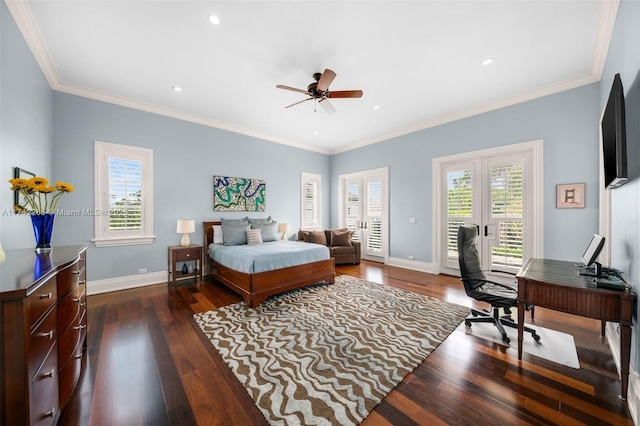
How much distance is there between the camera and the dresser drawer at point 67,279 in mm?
1466

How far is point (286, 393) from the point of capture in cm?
→ 167

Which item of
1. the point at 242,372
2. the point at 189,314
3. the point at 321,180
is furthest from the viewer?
the point at 321,180

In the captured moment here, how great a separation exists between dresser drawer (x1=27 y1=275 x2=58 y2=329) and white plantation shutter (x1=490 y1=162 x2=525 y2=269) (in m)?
5.14

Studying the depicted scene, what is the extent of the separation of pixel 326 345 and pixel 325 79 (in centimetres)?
282

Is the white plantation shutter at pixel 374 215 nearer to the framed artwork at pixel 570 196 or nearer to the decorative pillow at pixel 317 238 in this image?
the decorative pillow at pixel 317 238

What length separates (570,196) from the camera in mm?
3320

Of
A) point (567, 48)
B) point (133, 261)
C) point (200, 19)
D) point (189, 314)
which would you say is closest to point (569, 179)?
point (567, 48)

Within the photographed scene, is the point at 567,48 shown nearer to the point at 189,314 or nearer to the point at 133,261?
the point at 189,314

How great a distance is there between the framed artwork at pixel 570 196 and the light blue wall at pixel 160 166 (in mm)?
4981

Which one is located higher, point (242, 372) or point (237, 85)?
point (237, 85)

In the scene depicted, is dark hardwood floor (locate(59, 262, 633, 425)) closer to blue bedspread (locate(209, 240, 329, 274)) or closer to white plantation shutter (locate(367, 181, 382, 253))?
blue bedspread (locate(209, 240, 329, 274))

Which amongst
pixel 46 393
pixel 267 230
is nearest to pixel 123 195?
pixel 267 230

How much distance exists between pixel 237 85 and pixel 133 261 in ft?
10.7

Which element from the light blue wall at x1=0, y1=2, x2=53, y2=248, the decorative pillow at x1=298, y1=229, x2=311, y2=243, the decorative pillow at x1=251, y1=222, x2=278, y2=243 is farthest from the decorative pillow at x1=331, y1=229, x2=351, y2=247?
the light blue wall at x1=0, y1=2, x2=53, y2=248
